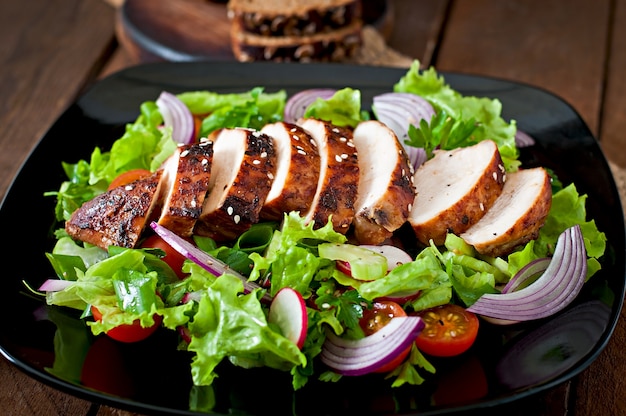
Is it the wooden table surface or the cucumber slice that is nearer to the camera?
the cucumber slice

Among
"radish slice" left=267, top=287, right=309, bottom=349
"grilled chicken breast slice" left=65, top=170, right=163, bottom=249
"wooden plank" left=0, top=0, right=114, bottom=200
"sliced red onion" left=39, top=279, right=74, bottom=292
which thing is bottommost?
"wooden plank" left=0, top=0, right=114, bottom=200

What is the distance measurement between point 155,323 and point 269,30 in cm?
317

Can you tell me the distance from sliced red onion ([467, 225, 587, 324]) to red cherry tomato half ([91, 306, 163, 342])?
4.24 feet

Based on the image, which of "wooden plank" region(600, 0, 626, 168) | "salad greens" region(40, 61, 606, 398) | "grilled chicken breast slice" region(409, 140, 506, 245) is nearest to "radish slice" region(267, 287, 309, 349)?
"salad greens" region(40, 61, 606, 398)

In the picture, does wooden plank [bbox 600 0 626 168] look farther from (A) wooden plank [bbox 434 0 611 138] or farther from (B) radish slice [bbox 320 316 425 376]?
(B) radish slice [bbox 320 316 425 376]

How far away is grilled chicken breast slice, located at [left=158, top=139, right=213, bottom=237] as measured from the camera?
3.33 metres

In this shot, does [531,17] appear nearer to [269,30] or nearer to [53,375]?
[269,30]

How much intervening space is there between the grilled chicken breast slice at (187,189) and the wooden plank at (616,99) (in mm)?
2905

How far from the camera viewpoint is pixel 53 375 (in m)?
2.77

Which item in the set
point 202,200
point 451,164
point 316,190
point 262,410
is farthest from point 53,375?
point 451,164

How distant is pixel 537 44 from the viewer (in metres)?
6.36

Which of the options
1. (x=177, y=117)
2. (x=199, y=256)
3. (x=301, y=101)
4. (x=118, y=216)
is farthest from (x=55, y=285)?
(x=301, y=101)

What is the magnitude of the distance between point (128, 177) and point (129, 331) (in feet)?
3.64

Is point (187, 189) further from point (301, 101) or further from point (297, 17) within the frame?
point (297, 17)
